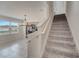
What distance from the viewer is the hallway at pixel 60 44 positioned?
307cm

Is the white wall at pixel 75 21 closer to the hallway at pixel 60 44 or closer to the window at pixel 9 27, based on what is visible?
the hallway at pixel 60 44

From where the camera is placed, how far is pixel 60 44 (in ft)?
11.7

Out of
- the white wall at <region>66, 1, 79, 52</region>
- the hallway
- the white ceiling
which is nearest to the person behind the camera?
the hallway

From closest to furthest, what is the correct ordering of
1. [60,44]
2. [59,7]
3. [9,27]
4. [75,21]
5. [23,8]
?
[75,21]
[60,44]
[23,8]
[59,7]
[9,27]

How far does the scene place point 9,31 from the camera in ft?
27.0

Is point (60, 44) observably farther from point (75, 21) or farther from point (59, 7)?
point (59, 7)

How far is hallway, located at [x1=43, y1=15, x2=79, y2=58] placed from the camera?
3.07 metres

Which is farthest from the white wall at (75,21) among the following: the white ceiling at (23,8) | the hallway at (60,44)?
the white ceiling at (23,8)

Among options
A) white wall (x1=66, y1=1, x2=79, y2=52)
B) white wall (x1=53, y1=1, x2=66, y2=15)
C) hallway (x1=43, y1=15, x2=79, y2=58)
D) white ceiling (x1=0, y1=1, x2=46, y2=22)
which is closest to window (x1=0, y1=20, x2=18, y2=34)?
white ceiling (x1=0, y1=1, x2=46, y2=22)

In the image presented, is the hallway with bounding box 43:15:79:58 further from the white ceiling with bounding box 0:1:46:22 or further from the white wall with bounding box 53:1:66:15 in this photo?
the white wall with bounding box 53:1:66:15

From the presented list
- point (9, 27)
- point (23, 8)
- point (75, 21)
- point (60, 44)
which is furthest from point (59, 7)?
point (60, 44)

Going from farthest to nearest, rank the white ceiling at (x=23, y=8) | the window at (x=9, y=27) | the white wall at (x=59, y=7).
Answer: the window at (x=9, y=27)
the white wall at (x=59, y=7)
the white ceiling at (x=23, y=8)

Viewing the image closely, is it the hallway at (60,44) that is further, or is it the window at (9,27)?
the window at (9,27)

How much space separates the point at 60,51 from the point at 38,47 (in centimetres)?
70
